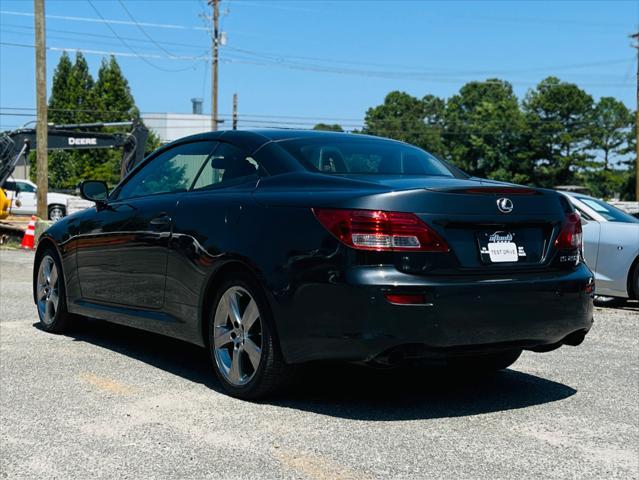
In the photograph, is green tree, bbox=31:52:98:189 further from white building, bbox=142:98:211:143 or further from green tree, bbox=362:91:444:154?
green tree, bbox=362:91:444:154

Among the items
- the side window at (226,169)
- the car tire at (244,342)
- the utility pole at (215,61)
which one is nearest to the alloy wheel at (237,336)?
the car tire at (244,342)

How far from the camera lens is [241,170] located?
5.46 metres

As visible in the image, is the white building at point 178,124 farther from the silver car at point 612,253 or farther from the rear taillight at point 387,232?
the rear taillight at point 387,232

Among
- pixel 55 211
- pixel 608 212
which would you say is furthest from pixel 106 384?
pixel 55 211

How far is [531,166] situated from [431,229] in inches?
3772

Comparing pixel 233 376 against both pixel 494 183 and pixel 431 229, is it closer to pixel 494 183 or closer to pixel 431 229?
pixel 431 229

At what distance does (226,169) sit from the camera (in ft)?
18.3

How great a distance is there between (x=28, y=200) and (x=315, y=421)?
34133 mm

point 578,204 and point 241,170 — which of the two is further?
point 578,204

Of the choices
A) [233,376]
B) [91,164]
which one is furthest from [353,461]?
[91,164]

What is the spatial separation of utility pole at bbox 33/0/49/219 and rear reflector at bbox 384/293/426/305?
2058cm

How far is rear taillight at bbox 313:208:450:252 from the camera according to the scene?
442 centimetres

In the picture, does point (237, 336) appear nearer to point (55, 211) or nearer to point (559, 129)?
point (55, 211)

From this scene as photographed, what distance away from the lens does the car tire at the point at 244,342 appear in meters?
4.81
